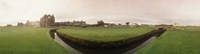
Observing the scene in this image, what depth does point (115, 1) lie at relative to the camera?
18.4 ft

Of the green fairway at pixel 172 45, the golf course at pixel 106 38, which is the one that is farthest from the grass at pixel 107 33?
the green fairway at pixel 172 45

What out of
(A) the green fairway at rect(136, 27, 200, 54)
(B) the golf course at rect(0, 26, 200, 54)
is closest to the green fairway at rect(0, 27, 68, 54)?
(B) the golf course at rect(0, 26, 200, 54)

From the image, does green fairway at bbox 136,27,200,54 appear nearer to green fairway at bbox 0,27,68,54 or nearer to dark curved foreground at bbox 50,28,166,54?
dark curved foreground at bbox 50,28,166,54

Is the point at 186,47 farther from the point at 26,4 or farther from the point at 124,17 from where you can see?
the point at 26,4

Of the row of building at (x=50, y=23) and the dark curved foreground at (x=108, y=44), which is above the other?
the row of building at (x=50, y=23)

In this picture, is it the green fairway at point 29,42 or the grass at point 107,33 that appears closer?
the grass at point 107,33

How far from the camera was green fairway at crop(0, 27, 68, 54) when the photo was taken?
222 inches

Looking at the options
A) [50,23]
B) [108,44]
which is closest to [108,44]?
[108,44]

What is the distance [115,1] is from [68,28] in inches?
16.3

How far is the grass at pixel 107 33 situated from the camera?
5508mm

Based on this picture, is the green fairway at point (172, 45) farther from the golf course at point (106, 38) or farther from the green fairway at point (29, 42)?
the green fairway at point (29, 42)

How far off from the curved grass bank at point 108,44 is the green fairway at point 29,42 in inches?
5.2

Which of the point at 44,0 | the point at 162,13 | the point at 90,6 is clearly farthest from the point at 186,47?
the point at 44,0

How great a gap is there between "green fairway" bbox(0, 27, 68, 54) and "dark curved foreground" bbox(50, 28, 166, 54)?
4.8 inches
